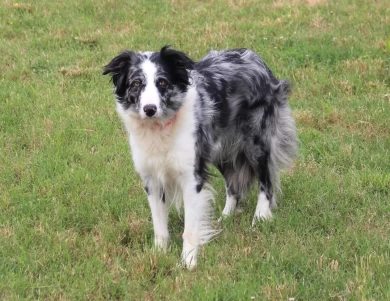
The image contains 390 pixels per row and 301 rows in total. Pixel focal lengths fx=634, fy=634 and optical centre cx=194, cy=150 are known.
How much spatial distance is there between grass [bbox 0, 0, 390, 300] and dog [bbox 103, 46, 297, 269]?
26 cm

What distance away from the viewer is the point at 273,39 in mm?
10484

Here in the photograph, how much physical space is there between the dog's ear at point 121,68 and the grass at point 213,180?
1.24 m

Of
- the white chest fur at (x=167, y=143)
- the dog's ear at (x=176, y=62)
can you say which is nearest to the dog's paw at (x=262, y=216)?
the white chest fur at (x=167, y=143)

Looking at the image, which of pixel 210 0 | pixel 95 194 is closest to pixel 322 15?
pixel 210 0

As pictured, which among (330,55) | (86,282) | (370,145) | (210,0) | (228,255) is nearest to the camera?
(86,282)

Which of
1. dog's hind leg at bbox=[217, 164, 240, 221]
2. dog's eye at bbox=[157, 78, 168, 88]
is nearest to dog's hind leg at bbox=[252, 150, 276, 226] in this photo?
dog's hind leg at bbox=[217, 164, 240, 221]

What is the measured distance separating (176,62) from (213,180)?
1.99 m

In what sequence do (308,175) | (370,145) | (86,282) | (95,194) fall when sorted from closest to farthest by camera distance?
(86,282)
(95,194)
(308,175)
(370,145)

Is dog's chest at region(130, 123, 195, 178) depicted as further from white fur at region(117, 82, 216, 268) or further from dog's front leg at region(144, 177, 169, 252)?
dog's front leg at region(144, 177, 169, 252)

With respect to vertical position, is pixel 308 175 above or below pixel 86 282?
below

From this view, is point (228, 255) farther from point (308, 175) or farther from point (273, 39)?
point (273, 39)

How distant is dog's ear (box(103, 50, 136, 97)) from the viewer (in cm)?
495

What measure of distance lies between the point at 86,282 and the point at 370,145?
3.87 metres

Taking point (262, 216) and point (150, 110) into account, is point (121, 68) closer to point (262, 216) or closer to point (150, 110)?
point (150, 110)
